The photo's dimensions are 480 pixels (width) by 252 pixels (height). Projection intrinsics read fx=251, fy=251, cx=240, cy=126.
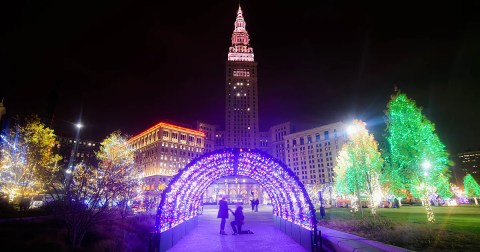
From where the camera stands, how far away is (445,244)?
373 inches

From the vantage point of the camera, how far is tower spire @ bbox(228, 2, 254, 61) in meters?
107

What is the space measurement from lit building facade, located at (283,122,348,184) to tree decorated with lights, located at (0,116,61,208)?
8884cm

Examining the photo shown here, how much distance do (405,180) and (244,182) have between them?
250 feet

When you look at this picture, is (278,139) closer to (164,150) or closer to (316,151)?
(316,151)

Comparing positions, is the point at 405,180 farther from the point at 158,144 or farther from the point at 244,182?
the point at 158,144

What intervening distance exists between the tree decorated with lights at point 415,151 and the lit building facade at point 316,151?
78.5 m

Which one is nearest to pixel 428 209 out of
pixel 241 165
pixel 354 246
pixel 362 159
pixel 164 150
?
pixel 362 159

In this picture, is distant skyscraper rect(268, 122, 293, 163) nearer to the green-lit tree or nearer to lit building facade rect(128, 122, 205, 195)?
lit building facade rect(128, 122, 205, 195)

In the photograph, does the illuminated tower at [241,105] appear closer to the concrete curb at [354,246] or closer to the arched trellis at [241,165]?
the arched trellis at [241,165]

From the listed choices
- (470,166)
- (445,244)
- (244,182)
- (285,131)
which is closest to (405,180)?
(445,244)

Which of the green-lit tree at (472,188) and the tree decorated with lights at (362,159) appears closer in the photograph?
the tree decorated with lights at (362,159)

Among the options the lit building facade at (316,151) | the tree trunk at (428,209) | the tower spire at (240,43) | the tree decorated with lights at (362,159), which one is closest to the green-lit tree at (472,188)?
the tree decorated with lights at (362,159)

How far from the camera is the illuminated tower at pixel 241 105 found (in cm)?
9469

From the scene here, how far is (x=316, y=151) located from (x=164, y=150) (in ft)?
202
